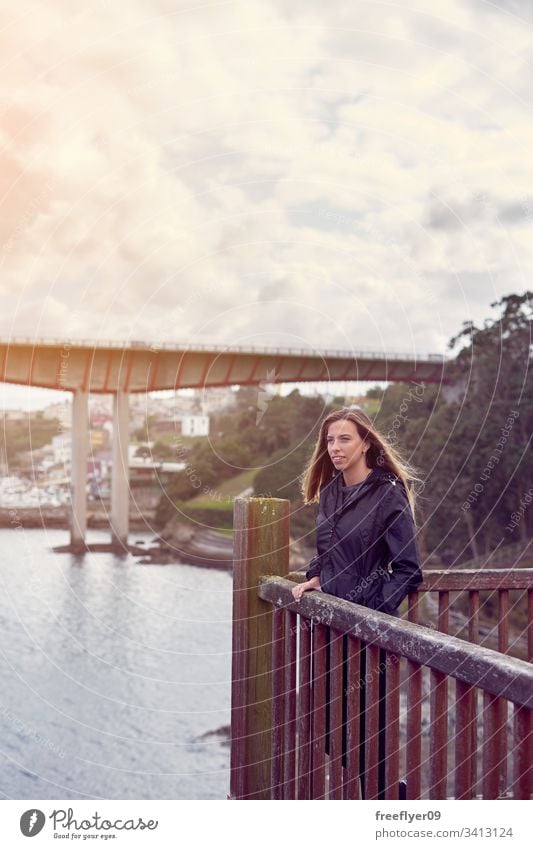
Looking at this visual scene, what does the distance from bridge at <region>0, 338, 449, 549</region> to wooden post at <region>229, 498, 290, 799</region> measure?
2995 mm

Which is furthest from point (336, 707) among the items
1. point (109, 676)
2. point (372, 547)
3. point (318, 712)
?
point (109, 676)

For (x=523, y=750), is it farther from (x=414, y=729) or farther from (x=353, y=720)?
(x=353, y=720)

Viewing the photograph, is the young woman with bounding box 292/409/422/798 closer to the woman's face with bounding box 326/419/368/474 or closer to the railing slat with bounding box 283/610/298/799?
the woman's face with bounding box 326/419/368/474

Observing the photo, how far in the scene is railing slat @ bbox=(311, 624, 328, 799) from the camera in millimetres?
2686

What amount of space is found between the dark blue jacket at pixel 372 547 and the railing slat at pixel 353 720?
0.21 metres

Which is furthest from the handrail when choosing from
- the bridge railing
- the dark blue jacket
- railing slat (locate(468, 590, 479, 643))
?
railing slat (locate(468, 590, 479, 643))

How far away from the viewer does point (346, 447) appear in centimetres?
292

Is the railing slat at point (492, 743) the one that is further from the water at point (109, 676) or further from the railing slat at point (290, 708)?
the water at point (109, 676)

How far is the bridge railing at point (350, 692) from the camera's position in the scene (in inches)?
77.4

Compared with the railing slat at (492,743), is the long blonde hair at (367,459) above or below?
above

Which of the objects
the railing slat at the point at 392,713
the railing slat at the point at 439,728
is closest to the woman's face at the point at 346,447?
the railing slat at the point at 392,713

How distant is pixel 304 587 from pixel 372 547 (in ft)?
0.91
